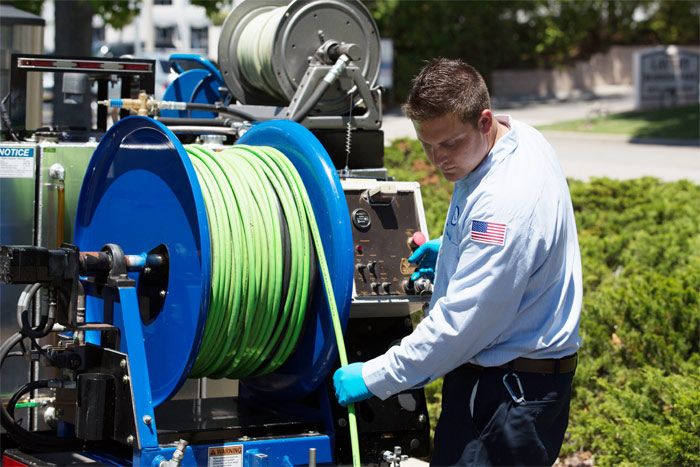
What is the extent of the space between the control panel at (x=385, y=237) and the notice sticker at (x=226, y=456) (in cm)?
73

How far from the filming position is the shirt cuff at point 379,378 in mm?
3777

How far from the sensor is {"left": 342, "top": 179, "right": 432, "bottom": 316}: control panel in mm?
4496

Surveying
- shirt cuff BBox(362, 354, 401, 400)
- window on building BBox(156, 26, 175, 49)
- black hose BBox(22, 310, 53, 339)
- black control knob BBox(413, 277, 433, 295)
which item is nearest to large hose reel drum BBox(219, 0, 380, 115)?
black control knob BBox(413, 277, 433, 295)

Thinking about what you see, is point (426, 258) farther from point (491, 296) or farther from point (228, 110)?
point (228, 110)

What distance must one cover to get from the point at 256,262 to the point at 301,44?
1659 millimetres

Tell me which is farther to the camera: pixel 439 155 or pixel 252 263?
pixel 252 263

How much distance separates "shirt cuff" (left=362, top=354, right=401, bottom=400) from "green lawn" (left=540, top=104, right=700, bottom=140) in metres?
24.9

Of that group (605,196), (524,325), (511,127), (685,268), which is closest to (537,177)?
(511,127)

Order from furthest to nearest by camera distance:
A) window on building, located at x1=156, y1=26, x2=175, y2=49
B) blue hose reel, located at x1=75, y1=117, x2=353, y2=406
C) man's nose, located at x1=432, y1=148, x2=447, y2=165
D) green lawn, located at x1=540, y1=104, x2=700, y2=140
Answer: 1. window on building, located at x1=156, y1=26, x2=175, y2=49
2. green lawn, located at x1=540, y1=104, x2=700, y2=140
3. blue hose reel, located at x1=75, y1=117, x2=353, y2=406
4. man's nose, located at x1=432, y1=148, x2=447, y2=165

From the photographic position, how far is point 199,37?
141 ft

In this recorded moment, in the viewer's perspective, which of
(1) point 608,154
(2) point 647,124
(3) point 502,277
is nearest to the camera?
(3) point 502,277

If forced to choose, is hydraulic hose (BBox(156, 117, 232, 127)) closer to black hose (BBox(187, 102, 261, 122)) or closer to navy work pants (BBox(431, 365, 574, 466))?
black hose (BBox(187, 102, 261, 122))

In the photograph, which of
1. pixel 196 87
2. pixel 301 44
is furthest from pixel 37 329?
pixel 196 87

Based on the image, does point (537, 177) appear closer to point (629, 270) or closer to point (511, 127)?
point (511, 127)
